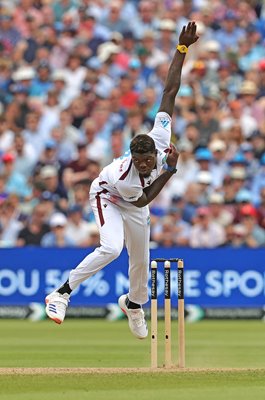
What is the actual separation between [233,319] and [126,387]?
7328 millimetres

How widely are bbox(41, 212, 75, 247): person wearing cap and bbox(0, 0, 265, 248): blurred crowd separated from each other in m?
0.02

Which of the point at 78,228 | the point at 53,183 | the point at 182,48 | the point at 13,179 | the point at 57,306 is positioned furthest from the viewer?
the point at 13,179

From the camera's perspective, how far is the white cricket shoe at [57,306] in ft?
30.7

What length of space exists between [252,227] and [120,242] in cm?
636


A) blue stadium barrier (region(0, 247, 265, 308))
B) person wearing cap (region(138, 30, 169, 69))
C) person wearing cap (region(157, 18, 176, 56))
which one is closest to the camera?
blue stadium barrier (region(0, 247, 265, 308))

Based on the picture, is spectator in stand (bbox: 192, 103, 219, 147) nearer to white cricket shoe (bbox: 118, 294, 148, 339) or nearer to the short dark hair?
white cricket shoe (bbox: 118, 294, 148, 339)

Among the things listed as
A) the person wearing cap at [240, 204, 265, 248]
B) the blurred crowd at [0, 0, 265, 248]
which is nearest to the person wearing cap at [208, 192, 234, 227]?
the blurred crowd at [0, 0, 265, 248]

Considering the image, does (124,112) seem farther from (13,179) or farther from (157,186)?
(157,186)

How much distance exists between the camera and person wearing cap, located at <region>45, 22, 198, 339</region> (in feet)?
30.2

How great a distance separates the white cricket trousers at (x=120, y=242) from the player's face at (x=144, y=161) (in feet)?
1.80

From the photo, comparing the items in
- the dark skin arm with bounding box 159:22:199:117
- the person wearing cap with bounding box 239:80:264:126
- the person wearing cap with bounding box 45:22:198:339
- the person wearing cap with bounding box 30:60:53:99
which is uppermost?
the person wearing cap with bounding box 30:60:53:99

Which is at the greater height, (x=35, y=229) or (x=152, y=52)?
(x=152, y=52)

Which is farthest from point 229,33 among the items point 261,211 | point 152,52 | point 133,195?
point 133,195

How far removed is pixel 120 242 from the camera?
932 centimetres
